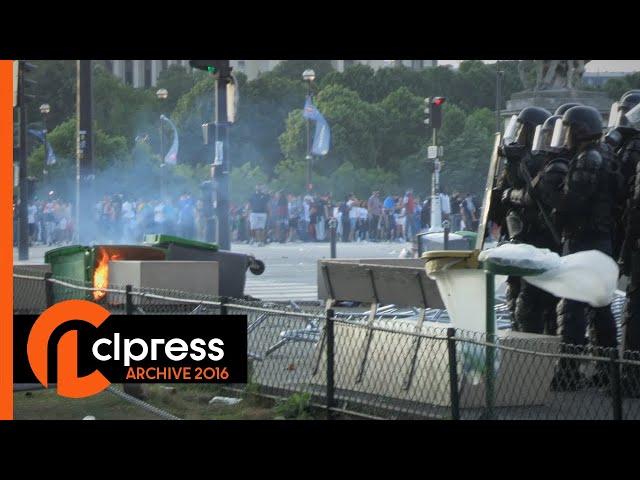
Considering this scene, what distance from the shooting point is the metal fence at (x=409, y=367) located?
27.7 feet

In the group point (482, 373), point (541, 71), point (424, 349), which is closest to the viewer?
point (482, 373)

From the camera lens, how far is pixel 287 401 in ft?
32.0

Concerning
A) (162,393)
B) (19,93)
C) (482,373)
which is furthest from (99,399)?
(19,93)

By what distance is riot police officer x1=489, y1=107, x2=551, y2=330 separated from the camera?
11.4 metres

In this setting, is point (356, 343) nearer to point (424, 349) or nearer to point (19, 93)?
point (424, 349)

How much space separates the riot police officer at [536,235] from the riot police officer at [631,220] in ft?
1.82

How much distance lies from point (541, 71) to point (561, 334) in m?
25.0

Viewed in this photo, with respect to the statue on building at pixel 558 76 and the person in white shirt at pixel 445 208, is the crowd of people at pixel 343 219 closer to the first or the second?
the person in white shirt at pixel 445 208

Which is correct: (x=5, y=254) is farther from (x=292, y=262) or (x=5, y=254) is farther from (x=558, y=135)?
(x=292, y=262)

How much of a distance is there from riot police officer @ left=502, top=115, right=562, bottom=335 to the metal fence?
111 cm

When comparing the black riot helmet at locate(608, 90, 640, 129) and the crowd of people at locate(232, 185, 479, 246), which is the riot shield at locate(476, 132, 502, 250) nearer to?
the black riot helmet at locate(608, 90, 640, 129)

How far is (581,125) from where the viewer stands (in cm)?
1036

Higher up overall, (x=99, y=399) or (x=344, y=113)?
(x=344, y=113)

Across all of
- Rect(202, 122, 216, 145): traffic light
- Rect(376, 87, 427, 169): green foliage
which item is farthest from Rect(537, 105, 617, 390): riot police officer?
Rect(376, 87, 427, 169): green foliage
